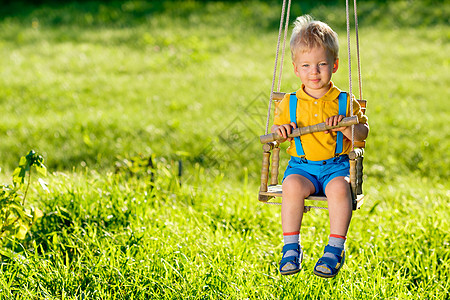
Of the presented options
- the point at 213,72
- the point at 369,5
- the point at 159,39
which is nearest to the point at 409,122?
the point at 213,72

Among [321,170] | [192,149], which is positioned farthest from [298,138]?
[192,149]

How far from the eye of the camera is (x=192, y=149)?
303 inches

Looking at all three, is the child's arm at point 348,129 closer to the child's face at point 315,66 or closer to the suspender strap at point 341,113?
the suspender strap at point 341,113

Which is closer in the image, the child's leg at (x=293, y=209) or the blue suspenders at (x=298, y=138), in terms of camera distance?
the child's leg at (x=293, y=209)

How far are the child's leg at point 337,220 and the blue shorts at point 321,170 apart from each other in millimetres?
146

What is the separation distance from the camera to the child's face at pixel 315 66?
310cm

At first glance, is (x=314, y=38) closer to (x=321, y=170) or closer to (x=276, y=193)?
(x=321, y=170)

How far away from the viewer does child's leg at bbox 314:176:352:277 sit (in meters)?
2.98

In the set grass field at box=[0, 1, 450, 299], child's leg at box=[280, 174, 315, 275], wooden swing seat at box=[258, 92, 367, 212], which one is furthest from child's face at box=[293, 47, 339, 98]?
grass field at box=[0, 1, 450, 299]

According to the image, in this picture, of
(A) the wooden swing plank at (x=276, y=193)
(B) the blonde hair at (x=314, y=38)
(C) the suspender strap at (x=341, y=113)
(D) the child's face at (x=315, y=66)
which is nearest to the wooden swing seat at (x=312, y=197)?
(A) the wooden swing plank at (x=276, y=193)

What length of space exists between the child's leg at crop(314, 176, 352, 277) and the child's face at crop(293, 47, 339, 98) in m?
0.56

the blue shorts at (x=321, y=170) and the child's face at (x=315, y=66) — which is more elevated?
the child's face at (x=315, y=66)

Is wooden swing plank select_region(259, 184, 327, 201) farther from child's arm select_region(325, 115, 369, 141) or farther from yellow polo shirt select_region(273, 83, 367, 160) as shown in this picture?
child's arm select_region(325, 115, 369, 141)

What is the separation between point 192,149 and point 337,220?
478 cm
